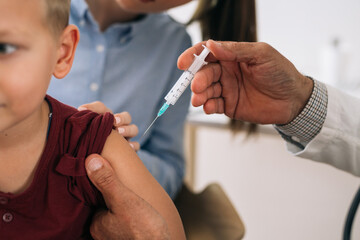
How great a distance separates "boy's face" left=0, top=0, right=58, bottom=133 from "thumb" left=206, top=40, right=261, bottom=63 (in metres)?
0.28

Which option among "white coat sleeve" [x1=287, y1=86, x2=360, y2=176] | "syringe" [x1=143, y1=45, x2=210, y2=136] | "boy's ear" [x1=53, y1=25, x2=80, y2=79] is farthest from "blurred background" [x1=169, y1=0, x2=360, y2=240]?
"boy's ear" [x1=53, y1=25, x2=80, y2=79]

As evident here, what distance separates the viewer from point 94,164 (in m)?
0.68

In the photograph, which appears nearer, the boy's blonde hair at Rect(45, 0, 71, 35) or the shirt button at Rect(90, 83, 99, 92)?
the boy's blonde hair at Rect(45, 0, 71, 35)

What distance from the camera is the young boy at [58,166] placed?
2.19ft

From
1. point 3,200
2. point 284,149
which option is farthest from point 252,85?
point 284,149

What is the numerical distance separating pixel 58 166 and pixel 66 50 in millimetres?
205

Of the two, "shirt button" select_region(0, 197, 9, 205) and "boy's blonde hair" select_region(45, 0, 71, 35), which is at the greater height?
"boy's blonde hair" select_region(45, 0, 71, 35)

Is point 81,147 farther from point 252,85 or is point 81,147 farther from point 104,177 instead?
point 252,85

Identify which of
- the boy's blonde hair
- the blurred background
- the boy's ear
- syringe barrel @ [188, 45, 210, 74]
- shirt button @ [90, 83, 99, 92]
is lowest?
the blurred background

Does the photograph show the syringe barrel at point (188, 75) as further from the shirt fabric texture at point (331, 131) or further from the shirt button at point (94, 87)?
the shirt button at point (94, 87)

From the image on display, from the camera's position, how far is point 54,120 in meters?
0.71

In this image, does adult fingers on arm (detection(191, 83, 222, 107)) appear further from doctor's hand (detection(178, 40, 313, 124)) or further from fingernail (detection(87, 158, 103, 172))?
fingernail (detection(87, 158, 103, 172))

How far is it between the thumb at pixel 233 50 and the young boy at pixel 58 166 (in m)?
0.23

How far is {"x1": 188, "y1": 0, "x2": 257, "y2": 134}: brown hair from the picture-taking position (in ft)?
3.25
